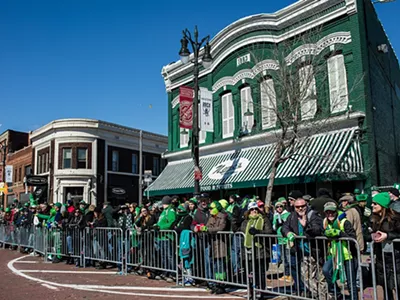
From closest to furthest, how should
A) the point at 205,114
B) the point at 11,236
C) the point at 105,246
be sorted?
the point at 105,246, the point at 11,236, the point at 205,114

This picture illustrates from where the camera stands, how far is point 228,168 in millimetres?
18266

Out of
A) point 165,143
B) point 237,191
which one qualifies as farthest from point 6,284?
point 165,143

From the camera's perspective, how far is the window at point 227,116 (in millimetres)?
19547

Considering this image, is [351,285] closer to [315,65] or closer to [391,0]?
[315,65]

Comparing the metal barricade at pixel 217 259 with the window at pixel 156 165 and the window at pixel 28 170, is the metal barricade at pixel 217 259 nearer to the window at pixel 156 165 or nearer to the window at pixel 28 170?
the window at pixel 156 165

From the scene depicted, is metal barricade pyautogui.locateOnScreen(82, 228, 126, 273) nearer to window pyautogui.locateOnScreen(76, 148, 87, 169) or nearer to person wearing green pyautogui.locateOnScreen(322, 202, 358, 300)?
person wearing green pyautogui.locateOnScreen(322, 202, 358, 300)

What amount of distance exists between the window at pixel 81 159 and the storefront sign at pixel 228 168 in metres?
19.4

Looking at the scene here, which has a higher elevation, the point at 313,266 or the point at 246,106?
the point at 246,106

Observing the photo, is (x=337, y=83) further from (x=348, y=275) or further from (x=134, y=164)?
(x=134, y=164)

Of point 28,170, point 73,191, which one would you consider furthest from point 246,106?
point 28,170

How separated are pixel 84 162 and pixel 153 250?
2761 cm

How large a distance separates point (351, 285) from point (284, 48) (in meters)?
12.4

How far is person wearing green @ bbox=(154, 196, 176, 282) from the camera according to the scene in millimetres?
8883

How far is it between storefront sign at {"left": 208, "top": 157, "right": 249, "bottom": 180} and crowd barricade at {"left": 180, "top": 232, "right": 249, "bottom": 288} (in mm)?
9063
